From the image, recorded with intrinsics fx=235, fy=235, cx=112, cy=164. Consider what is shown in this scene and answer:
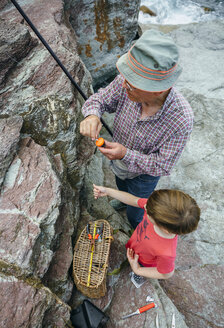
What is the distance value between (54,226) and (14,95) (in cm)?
187

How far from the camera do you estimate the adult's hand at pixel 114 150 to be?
9.28ft

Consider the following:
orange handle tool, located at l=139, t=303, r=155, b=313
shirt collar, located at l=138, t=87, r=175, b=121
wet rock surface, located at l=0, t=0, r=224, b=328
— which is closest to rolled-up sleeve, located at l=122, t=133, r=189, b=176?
shirt collar, located at l=138, t=87, r=175, b=121

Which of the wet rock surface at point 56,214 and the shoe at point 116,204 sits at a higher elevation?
the wet rock surface at point 56,214

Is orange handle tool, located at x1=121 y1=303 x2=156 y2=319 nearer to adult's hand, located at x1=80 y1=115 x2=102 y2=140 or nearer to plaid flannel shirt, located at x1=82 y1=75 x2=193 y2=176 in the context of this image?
plaid flannel shirt, located at x1=82 y1=75 x2=193 y2=176

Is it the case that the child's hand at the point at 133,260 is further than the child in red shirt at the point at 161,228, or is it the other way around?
the child's hand at the point at 133,260

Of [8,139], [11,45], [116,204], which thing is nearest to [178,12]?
[116,204]

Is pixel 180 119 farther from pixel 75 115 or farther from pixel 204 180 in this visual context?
pixel 204 180

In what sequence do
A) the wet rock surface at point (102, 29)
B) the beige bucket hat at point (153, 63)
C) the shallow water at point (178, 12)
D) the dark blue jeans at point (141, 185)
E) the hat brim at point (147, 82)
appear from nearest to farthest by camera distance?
the beige bucket hat at point (153, 63), the hat brim at point (147, 82), the dark blue jeans at point (141, 185), the wet rock surface at point (102, 29), the shallow water at point (178, 12)

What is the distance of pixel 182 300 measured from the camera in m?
3.87

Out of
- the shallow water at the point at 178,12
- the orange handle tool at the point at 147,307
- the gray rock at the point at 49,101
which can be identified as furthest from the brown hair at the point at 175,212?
the shallow water at the point at 178,12

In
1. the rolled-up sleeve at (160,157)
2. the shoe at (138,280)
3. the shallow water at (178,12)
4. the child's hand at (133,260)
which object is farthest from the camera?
the shallow water at (178,12)

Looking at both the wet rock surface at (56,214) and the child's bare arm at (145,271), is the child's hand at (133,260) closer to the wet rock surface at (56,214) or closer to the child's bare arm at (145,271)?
the child's bare arm at (145,271)

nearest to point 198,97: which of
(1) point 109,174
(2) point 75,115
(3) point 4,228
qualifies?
(1) point 109,174

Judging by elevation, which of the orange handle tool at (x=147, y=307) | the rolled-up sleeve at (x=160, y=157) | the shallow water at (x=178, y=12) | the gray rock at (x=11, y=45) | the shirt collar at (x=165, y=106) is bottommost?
the shallow water at (x=178, y=12)
